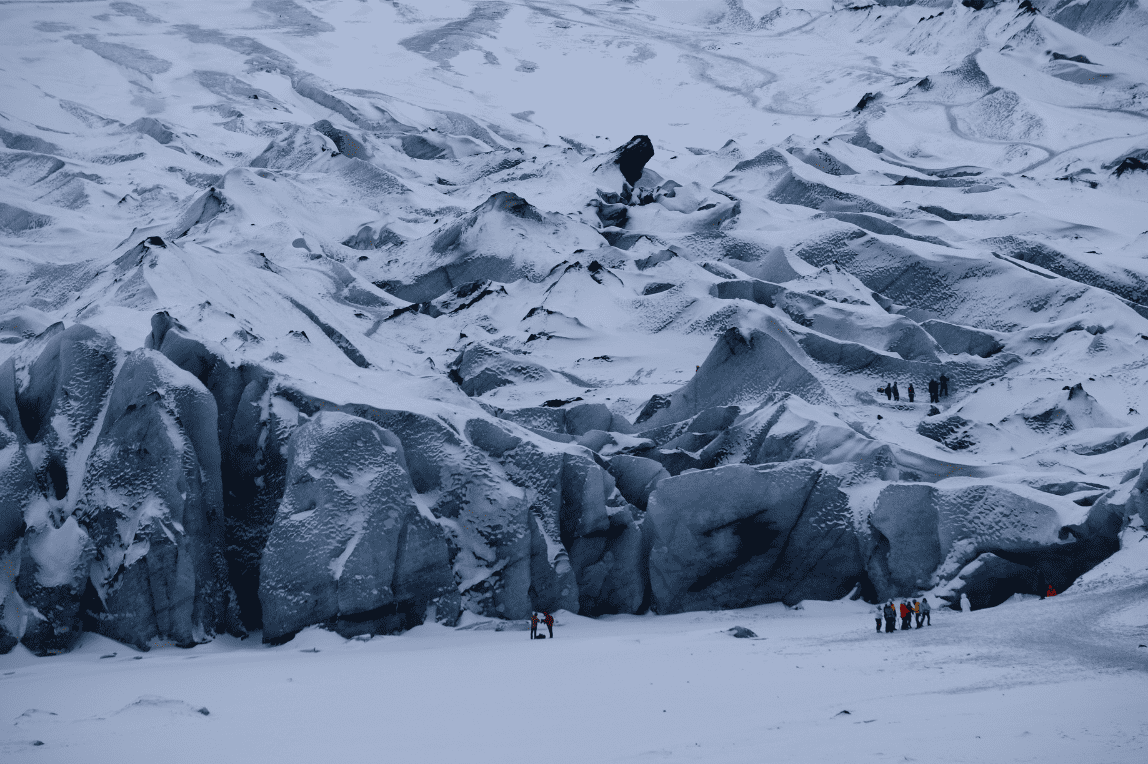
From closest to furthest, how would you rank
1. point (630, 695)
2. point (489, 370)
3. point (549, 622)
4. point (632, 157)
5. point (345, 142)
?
1. point (630, 695)
2. point (549, 622)
3. point (489, 370)
4. point (632, 157)
5. point (345, 142)

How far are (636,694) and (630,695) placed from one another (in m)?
0.08

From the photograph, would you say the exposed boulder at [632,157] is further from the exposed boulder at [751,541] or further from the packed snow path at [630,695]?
the packed snow path at [630,695]

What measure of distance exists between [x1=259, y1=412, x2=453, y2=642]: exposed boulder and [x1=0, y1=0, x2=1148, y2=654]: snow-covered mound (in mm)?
62

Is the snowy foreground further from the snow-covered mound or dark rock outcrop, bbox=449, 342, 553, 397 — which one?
dark rock outcrop, bbox=449, 342, 553, 397

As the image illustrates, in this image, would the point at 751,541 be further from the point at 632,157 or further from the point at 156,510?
the point at 632,157

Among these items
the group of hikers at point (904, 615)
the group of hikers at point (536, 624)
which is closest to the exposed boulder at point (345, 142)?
the group of hikers at point (536, 624)

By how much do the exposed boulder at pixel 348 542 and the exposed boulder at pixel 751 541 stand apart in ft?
15.1

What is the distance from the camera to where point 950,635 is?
17469 mm

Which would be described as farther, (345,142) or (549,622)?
(345,142)

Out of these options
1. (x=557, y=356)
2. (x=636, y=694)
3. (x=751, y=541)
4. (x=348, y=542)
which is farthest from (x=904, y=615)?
(x=557, y=356)

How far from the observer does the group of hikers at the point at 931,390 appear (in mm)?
30922

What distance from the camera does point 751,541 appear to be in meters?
23.4

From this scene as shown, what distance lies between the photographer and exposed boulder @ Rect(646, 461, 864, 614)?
23250mm

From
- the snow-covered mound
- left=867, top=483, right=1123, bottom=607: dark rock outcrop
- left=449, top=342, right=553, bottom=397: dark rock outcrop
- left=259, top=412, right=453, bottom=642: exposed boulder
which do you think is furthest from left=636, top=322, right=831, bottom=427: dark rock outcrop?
left=259, top=412, right=453, bottom=642: exposed boulder
